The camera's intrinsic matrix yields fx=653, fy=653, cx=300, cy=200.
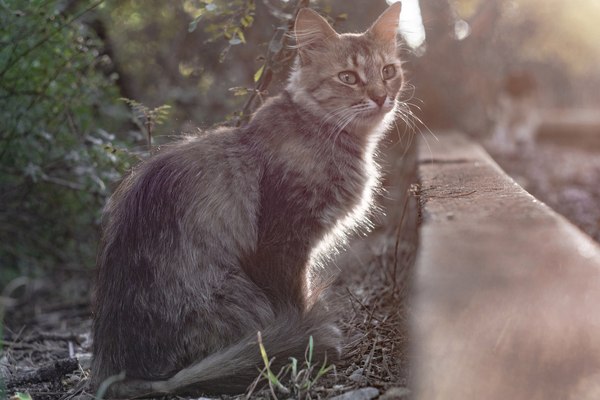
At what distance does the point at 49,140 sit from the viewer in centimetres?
417

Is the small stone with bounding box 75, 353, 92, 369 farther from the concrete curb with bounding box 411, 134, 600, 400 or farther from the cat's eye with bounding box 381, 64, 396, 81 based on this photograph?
the cat's eye with bounding box 381, 64, 396, 81

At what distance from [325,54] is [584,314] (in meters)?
1.79

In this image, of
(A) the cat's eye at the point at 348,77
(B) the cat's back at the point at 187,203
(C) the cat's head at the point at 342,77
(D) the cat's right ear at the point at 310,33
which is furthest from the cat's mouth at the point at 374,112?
(B) the cat's back at the point at 187,203

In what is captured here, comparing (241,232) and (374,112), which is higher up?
(374,112)

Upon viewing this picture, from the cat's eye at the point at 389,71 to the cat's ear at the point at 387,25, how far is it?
184 millimetres

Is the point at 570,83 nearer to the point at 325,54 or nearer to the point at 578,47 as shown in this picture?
the point at 578,47

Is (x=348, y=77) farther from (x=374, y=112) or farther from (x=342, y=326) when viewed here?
(x=342, y=326)

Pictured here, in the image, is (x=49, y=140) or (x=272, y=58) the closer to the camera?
(x=272, y=58)

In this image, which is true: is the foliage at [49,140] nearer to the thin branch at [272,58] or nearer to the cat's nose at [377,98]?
the thin branch at [272,58]

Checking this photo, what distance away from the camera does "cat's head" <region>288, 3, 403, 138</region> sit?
290 cm

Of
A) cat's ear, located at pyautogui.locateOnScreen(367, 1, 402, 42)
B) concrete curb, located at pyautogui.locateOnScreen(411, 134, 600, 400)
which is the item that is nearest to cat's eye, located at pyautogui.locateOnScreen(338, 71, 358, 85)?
cat's ear, located at pyautogui.locateOnScreen(367, 1, 402, 42)

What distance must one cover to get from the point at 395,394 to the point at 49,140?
10.3ft

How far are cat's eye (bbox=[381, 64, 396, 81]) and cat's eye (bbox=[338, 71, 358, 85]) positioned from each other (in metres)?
0.19

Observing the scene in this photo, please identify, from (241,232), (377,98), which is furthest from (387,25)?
(241,232)
